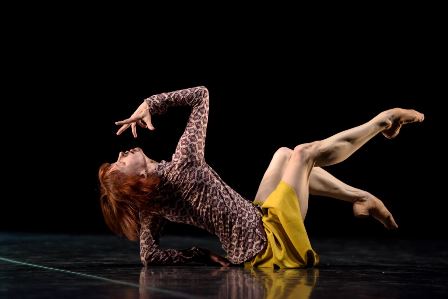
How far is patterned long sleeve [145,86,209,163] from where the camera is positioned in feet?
9.25

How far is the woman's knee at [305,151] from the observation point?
2943 millimetres

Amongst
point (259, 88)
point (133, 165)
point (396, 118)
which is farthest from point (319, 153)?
point (259, 88)

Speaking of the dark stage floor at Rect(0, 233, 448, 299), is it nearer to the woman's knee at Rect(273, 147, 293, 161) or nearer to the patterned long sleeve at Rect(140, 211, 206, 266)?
the patterned long sleeve at Rect(140, 211, 206, 266)

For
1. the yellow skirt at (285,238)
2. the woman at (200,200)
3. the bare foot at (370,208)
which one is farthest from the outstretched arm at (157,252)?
the bare foot at (370,208)

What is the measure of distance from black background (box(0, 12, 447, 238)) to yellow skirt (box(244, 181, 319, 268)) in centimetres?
246

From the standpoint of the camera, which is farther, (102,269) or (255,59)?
(255,59)

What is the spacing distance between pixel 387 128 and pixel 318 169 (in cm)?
36

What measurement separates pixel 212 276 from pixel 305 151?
0.75 metres

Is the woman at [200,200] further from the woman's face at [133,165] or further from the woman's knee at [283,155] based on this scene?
the woman's knee at [283,155]

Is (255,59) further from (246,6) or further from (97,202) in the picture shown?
(97,202)

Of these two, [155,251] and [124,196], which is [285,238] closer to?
[155,251]

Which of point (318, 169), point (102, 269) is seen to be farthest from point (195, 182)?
point (318, 169)

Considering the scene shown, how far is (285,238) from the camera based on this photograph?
287 centimetres

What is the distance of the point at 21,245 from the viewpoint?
4.00m
